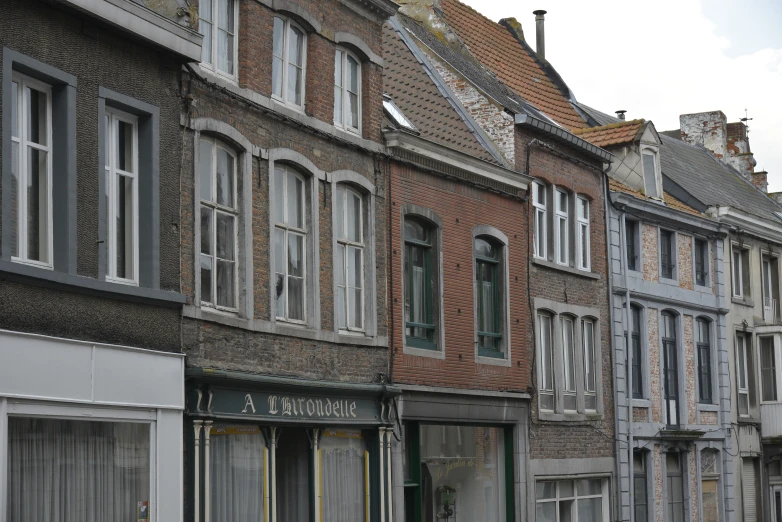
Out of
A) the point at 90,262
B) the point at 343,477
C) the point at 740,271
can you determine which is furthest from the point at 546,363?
the point at 90,262

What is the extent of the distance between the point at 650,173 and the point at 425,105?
8.25 meters

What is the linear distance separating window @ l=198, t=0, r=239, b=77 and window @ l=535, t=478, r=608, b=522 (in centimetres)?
1150

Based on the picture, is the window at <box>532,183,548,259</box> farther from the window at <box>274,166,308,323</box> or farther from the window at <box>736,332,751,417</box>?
the window at <box>736,332,751,417</box>

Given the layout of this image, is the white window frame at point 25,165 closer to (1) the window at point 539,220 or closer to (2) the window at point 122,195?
(2) the window at point 122,195

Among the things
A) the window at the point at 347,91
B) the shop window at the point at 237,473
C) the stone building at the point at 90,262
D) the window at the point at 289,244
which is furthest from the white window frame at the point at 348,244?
the stone building at the point at 90,262

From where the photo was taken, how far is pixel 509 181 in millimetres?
25766

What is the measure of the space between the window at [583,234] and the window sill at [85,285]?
13.9m

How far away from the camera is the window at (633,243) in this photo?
3142 centimetres

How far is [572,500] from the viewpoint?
27891 millimetres

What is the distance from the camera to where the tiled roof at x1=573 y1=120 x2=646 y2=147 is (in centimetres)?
3228

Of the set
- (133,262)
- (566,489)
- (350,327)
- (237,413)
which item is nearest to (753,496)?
(566,489)

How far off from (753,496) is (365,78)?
63.8 ft

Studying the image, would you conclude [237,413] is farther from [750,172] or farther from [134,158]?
[750,172]

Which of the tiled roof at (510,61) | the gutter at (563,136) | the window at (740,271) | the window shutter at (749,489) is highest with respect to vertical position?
the tiled roof at (510,61)
